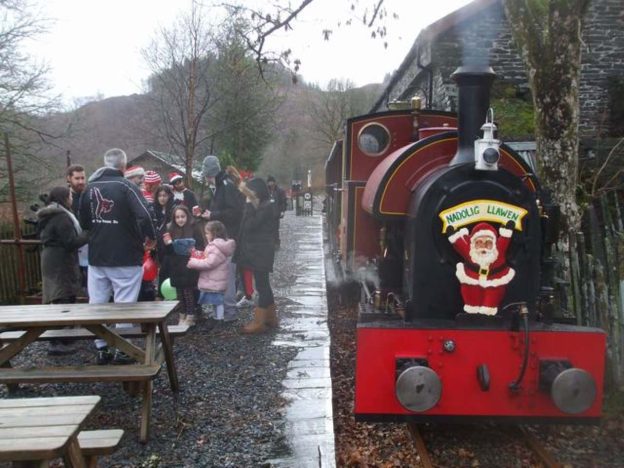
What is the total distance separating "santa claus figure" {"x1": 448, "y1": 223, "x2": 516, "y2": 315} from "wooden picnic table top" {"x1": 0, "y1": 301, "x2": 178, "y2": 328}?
2.11 m

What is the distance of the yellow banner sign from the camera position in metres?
3.49

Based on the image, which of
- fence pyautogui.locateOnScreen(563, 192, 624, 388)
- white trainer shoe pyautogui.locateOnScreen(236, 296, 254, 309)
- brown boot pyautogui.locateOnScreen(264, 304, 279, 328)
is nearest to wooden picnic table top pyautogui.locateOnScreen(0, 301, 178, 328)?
brown boot pyautogui.locateOnScreen(264, 304, 279, 328)

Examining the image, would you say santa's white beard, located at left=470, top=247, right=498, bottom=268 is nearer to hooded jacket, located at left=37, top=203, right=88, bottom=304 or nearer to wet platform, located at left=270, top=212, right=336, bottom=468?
wet platform, located at left=270, top=212, right=336, bottom=468

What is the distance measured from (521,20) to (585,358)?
3.44 metres

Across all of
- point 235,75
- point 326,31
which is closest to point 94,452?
point 326,31

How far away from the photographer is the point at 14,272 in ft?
26.6

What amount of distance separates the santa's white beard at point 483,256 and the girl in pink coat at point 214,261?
10.7 ft

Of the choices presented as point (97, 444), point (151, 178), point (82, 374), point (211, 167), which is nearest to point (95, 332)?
point (82, 374)

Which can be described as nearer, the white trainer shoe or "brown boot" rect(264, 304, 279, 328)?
"brown boot" rect(264, 304, 279, 328)

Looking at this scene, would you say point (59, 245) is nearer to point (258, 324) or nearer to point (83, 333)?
point (83, 333)

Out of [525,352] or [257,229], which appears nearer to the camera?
[525,352]

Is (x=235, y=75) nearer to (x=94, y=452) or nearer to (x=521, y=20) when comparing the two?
(x=521, y=20)

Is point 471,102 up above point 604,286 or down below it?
above

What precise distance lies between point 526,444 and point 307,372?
1.98 meters
